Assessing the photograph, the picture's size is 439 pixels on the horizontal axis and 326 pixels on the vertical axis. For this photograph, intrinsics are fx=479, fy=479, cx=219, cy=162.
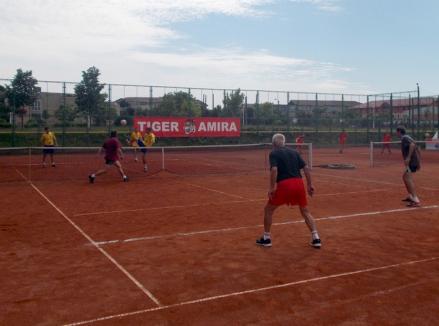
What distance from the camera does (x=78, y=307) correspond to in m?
5.17

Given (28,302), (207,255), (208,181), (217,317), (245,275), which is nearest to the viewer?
(217,317)

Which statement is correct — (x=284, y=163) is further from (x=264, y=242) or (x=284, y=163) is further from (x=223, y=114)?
(x=223, y=114)

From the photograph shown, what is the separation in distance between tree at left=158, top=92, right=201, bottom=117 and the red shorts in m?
32.7

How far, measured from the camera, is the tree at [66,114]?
115ft

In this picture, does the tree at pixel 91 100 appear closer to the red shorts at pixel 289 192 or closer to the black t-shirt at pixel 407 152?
the black t-shirt at pixel 407 152

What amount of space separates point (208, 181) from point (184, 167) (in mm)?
5924

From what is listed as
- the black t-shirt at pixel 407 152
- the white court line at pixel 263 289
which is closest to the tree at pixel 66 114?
the black t-shirt at pixel 407 152

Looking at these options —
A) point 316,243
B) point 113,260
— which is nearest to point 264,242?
point 316,243

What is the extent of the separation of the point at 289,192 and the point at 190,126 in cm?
3120

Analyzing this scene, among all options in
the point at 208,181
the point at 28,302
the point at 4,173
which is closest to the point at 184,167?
the point at 208,181

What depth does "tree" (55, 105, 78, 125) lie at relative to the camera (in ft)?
115

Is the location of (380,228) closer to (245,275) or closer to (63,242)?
(245,275)

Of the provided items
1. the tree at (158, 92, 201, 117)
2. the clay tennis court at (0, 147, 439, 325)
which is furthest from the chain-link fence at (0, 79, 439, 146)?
the clay tennis court at (0, 147, 439, 325)

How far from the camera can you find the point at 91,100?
3688cm
